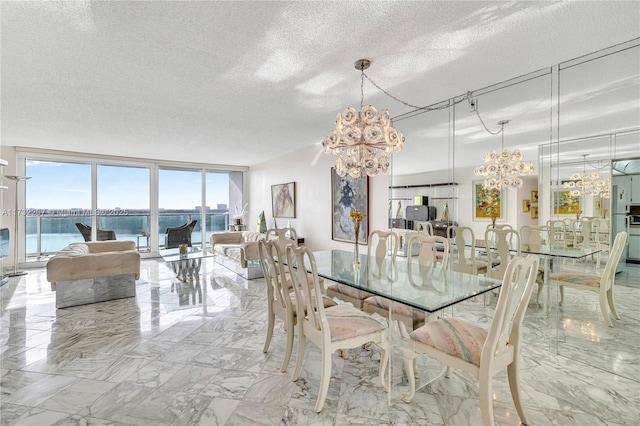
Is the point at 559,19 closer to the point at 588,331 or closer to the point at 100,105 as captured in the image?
the point at 588,331

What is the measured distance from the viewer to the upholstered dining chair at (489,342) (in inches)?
59.8

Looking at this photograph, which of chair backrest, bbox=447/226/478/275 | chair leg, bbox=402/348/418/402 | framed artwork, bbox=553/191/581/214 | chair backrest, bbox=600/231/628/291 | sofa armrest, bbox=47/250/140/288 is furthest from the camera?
sofa armrest, bbox=47/250/140/288

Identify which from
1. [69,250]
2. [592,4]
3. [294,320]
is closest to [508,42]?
[592,4]

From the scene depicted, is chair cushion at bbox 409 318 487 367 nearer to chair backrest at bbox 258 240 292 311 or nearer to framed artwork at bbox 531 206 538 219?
chair backrest at bbox 258 240 292 311

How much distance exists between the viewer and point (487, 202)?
3.04m

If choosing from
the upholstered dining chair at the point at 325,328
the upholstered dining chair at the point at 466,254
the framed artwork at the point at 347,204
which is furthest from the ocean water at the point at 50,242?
the upholstered dining chair at the point at 466,254

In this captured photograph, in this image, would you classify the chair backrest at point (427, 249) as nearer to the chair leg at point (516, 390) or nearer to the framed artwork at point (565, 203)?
the framed artwork at point (565, 203)

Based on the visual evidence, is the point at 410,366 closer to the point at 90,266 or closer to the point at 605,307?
the point at 605,307

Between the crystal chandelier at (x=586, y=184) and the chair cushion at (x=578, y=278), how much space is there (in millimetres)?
681

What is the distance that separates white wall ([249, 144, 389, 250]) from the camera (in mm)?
4465

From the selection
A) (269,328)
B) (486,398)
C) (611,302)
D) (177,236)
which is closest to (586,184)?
(611,302)

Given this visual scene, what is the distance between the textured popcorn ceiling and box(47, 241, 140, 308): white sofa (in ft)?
5.96

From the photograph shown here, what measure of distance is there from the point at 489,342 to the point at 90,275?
4344mm

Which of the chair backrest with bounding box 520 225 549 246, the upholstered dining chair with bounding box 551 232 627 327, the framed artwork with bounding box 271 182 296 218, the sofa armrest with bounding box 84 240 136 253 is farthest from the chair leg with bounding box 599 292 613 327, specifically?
the sofa armrest with bounding box 84 240 136 253
